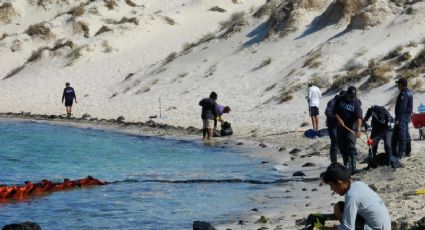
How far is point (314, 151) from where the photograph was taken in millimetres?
19812

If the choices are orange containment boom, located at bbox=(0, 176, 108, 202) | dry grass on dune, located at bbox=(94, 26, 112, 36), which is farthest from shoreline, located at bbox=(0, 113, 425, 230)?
dry grass on dune, located at bbox=(94, 26, 112, 36)

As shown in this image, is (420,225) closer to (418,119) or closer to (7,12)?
(418,119)

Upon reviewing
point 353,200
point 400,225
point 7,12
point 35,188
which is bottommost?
point 35,188

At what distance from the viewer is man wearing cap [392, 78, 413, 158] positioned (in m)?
14.7

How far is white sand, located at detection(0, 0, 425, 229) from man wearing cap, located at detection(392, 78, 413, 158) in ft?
1.22

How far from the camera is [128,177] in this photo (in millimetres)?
18766

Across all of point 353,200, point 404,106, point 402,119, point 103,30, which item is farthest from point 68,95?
point 353,200

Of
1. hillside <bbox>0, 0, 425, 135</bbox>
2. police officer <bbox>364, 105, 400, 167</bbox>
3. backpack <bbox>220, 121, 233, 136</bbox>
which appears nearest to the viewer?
police officer <bbox>364, 105, 400, 167</bbox>

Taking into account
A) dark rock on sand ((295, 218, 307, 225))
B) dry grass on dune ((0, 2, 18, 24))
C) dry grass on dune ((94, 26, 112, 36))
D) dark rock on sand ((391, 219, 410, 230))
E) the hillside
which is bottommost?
dark rock on sand ((295, 218, 307, 225))

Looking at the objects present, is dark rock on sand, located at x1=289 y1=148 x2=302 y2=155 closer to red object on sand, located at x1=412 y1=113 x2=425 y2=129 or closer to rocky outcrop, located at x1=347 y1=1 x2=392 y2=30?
red object on sand, located at x1=412 y1=113 x2=425 y2=129

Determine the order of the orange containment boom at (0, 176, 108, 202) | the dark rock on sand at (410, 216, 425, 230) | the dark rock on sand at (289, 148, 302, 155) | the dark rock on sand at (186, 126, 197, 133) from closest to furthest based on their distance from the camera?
the dark rock on sand at (410, 216, 425, 230) < the orange containment boom at (0, 176, 108, 202) < the dark rock on sand at (289, 148, 302, 155) < the dark rock on sand at (186, 126, 197, 133)

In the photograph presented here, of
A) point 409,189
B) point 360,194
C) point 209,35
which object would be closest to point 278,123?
point 409,189

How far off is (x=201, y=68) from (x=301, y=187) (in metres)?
23.7

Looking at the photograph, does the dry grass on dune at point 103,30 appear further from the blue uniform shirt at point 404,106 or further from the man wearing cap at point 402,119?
the blue uniform shirt at point 404,106
